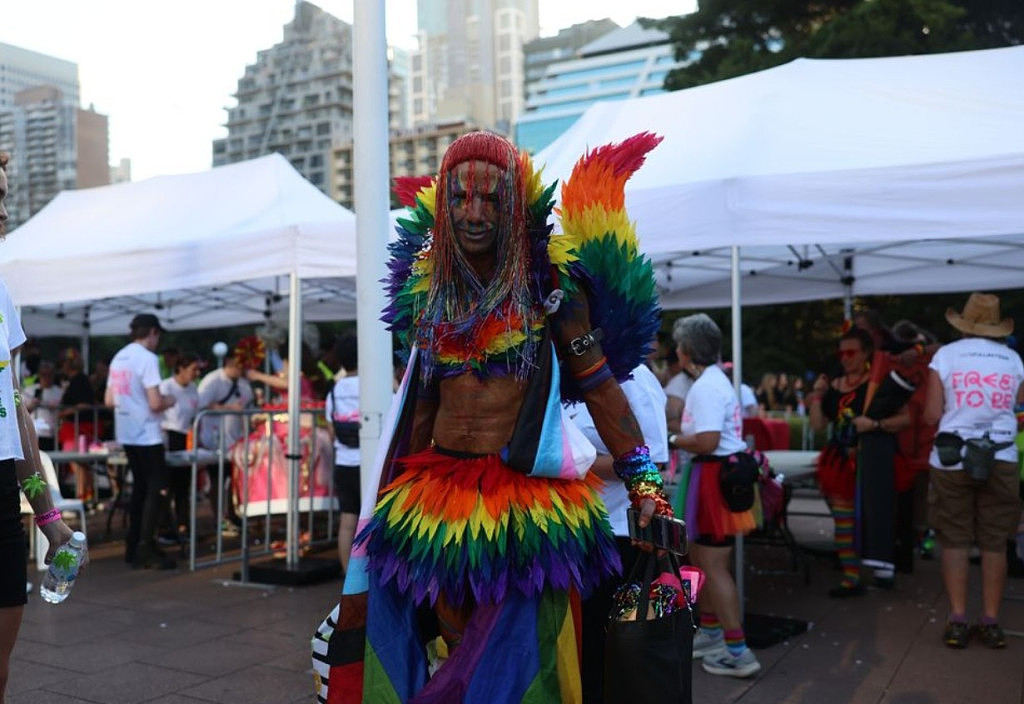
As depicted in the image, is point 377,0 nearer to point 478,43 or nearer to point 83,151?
point 83,151

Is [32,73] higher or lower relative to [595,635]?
higher

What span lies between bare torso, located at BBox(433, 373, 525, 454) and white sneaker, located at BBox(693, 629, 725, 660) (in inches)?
99.6

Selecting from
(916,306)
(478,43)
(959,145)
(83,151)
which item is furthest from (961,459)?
(478,43)

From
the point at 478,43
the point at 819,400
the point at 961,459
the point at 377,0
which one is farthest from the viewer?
the point at 478,43

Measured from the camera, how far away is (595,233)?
2818 millimetres

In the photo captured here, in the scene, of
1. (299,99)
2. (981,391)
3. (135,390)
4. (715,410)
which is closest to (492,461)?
(715,410)

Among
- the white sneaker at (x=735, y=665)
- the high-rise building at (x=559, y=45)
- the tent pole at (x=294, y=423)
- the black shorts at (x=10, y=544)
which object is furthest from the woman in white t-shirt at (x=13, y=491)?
the high-rise building at (x=559, y=45)

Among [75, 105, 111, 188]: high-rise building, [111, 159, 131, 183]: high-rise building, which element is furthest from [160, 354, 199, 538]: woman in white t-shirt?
[111, 159, 131, 183]: high-rise building

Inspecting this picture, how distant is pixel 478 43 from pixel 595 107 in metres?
161

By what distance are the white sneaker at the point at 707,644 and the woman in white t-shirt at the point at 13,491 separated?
10.3 ft

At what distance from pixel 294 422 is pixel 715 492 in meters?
3.30

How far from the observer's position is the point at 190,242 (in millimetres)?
7055

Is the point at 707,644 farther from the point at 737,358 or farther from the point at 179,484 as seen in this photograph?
the point at 179,484

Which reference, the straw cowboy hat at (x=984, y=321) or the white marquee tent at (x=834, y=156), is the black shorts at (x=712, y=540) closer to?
the white marquee tent at (x=834, y=156)
